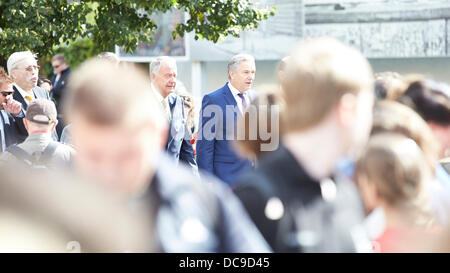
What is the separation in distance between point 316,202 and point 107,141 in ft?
2.26

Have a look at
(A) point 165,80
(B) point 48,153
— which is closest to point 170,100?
(A) point 165,80

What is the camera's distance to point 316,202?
6.81 feet

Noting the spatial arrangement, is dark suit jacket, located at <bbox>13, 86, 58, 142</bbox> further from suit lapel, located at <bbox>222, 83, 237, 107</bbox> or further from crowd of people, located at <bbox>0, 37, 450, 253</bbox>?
crowd of people, located at <bbox>0, 37, 450, 253</bbox>

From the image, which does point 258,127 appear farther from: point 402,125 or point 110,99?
point 110,99

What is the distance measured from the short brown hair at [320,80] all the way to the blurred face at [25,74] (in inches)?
192

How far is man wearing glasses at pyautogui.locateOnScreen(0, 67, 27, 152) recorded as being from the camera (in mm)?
5854

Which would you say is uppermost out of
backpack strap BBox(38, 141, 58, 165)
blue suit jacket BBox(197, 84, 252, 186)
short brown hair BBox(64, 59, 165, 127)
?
short brown hair BBox(64, 59, 165, 127)

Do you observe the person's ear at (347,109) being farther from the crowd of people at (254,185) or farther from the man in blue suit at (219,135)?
the man in blue suit at (219,135)

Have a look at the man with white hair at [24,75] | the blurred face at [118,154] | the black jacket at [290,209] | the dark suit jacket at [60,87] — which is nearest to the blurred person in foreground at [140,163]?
the blurred face at [118,154]

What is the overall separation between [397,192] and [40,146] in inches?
97.4

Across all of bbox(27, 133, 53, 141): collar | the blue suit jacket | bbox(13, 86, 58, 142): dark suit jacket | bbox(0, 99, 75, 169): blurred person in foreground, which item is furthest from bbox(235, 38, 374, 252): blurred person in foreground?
the blue suit jacket

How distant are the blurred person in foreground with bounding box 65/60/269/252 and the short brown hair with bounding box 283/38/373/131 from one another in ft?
1.30

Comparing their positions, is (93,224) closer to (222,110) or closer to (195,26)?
(222,110)

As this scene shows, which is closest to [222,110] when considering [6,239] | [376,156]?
[376,156]
